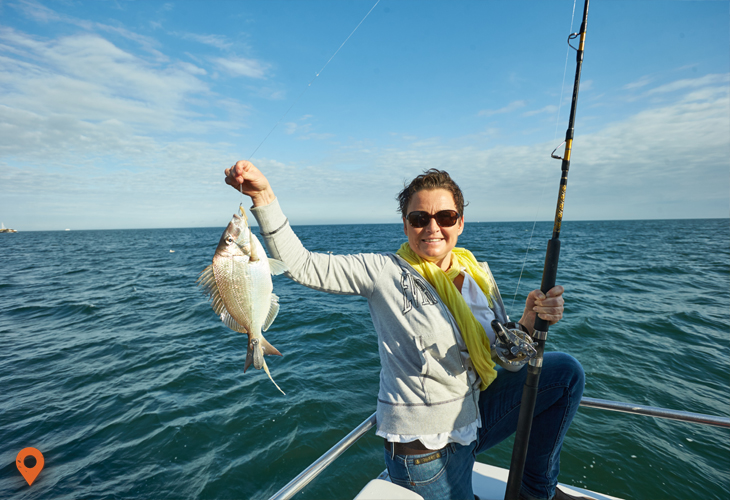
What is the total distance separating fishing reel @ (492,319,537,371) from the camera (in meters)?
1.91

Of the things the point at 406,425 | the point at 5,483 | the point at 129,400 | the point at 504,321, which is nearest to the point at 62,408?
the point at 129,400

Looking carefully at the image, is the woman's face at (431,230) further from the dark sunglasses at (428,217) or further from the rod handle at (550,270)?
the rod handle at (550,270)

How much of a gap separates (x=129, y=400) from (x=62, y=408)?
1.21 m

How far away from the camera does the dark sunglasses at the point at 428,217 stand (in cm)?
201

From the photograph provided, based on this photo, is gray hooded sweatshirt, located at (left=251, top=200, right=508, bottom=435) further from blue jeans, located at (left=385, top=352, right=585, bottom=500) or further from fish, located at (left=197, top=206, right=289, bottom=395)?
blue jeans, located at (left=385, top=352, right=585, bottom=500)

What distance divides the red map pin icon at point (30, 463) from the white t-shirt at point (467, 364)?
232 inches

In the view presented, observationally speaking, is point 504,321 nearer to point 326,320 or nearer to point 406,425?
point 406,425

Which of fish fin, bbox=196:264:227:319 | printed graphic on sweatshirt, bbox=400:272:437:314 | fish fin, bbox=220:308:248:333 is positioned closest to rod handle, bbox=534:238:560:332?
printed graphic on sweatshirt, bbox=400:272:437:314

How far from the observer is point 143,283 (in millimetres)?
16594

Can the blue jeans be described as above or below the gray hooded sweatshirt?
below

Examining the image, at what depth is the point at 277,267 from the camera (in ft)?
5.69

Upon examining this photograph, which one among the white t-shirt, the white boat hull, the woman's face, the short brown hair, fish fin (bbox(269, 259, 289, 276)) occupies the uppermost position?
the short brown hair

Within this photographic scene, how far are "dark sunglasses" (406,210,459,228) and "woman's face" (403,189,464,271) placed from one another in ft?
0.06

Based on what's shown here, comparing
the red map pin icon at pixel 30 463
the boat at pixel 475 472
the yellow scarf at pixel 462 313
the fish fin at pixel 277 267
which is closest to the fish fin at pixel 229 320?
the fish fin at pixel 277 267
